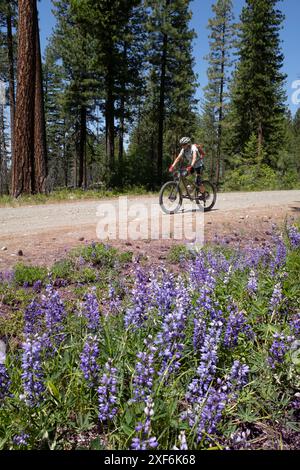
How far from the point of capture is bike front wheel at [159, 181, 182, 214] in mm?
9961

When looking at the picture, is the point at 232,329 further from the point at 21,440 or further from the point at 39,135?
the point at 39,135

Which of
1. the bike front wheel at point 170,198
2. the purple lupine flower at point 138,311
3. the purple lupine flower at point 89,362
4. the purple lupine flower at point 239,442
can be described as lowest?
the purple lupine flower at point 239,442

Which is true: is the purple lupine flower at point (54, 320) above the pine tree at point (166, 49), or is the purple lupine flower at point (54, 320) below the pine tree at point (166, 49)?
below

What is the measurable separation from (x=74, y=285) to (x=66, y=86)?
28180mm

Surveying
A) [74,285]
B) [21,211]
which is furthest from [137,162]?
[74,285]

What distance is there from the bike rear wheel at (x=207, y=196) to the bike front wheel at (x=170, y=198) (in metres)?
0.73

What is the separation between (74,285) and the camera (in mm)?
4742

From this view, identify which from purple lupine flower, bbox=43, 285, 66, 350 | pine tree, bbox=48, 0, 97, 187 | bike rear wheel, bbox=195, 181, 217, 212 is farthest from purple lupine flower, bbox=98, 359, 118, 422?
pine tree, bbox=48, 0, 97, 187

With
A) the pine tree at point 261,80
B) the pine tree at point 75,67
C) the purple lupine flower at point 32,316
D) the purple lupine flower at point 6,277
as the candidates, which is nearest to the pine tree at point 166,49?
the pine tree at point 75,67

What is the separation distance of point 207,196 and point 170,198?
1258 millimetres

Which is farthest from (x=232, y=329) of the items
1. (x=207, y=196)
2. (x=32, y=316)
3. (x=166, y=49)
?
(x=166, y=49)

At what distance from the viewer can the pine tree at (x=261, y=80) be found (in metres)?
31.2

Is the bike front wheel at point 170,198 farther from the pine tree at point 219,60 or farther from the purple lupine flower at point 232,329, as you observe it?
the pine tree at point 219,60

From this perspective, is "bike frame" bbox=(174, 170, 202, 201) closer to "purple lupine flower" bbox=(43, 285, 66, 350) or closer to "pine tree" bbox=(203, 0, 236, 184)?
"purple lupine flower" bbox=(43, 285, 66, 350)
